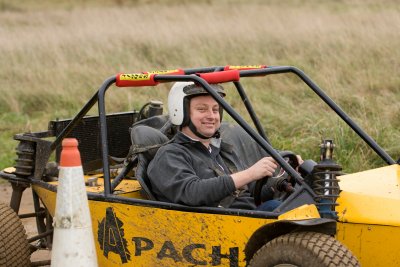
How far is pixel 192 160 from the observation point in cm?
522

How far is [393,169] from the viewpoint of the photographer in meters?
5.46

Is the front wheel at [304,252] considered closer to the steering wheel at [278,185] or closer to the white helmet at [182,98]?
the steering wheel at [278,185]

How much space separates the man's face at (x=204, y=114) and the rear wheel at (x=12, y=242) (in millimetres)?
1345

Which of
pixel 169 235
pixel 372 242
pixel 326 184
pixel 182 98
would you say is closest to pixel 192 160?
pixel 182 98

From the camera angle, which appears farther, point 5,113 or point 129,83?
point 5,113

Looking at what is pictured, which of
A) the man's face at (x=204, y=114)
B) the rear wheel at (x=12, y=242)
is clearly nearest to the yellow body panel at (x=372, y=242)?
the man's face at (x=204, y=114)

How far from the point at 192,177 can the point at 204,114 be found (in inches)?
15.6

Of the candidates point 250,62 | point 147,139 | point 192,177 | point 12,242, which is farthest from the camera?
point 250,62

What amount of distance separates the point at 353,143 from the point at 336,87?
2601 mm

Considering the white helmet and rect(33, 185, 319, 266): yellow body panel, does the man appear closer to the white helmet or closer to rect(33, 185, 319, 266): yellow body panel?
the white helmet

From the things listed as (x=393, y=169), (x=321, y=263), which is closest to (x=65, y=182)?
(x=321, y=263)

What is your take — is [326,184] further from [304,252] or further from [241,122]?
[241,122]

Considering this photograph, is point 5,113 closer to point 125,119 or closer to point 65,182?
point 125,119

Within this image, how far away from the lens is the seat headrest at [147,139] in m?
5.45
